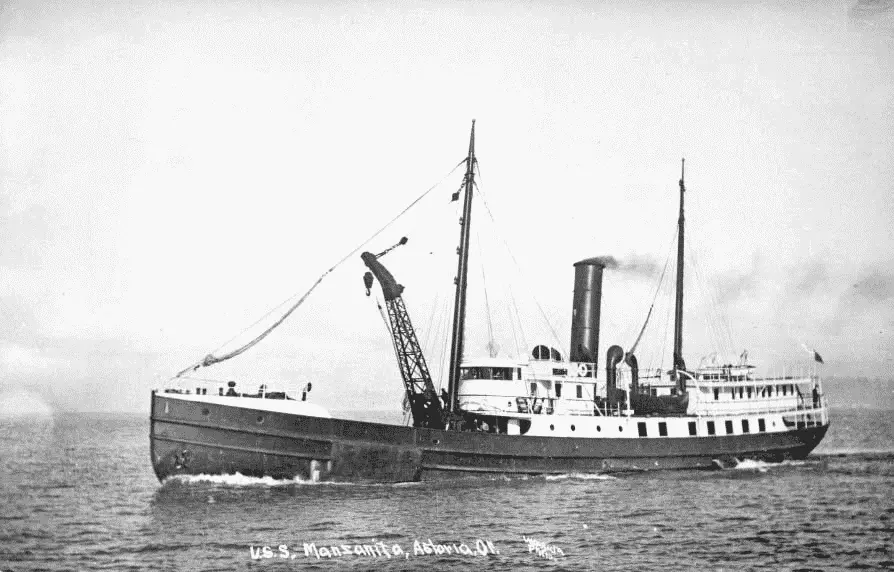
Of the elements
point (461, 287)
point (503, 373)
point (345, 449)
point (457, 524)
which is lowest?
point (457, 524)

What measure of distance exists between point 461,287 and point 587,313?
631cm

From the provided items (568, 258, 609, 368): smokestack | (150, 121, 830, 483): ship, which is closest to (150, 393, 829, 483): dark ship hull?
(150, 121, 830, 483): ship

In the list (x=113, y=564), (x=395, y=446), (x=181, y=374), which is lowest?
(x=113, y=564)

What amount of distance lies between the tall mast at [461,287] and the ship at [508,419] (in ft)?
0.16

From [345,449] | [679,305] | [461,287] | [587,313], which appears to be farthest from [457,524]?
[679,305]

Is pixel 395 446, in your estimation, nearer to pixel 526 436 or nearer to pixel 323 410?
pixel 323 410

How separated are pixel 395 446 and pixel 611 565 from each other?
29.9 ft

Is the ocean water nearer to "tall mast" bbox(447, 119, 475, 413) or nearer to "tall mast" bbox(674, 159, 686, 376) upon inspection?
"tall mast" bbox(447, 119, 475, 413)

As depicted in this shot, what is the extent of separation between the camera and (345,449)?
22.1 metres

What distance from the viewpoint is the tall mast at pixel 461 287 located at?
79.9ft

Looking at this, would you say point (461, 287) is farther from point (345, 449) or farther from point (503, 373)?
point (345, 449)

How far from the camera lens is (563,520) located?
1859 centimetres

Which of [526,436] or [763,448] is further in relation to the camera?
Result: [763,448]

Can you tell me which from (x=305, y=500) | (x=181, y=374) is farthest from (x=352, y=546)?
(x=181, y=374)
